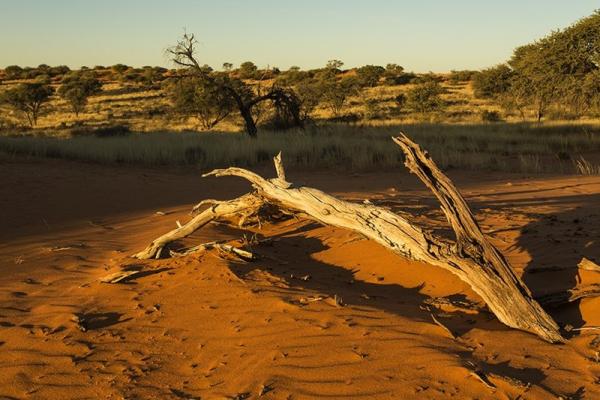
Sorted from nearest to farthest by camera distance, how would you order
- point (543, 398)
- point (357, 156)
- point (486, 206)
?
point (543, 398)
point (486, 206)
point (357, 156)

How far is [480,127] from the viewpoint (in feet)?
82.4

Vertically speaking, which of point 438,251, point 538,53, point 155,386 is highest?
point 538,53

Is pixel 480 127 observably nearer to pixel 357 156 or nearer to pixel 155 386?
pixel 357 156

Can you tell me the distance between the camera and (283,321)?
424cm

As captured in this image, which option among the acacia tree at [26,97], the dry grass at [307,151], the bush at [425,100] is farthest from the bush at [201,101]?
the bush at [425,100]

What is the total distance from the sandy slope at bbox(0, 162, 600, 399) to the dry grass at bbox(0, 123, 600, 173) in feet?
25.8

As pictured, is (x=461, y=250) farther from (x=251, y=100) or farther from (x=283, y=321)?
(x=251, y=100)

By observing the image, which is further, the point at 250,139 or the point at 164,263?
the point at 250,139

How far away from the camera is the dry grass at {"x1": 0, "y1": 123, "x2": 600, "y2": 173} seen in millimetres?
16000

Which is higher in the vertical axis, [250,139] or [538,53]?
[538,53]

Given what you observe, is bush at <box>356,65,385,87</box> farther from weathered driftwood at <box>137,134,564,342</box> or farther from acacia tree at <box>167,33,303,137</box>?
weathered driftwood at <box>137,134,564,342</box>

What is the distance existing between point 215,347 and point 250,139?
14.7 meters

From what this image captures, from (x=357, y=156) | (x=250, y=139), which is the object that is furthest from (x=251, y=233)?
(x=250, y=139)

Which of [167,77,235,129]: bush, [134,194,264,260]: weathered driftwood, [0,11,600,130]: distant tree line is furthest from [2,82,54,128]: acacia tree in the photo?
[134,194,264,260]: weathered driftwood
